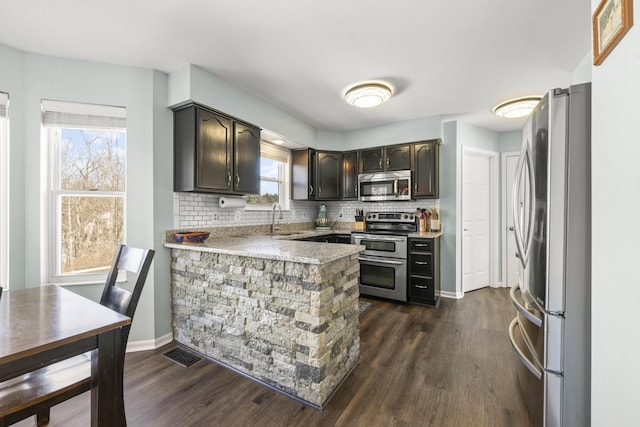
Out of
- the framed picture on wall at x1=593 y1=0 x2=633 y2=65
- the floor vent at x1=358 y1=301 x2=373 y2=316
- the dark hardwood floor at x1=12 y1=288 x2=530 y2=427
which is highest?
the framed picture on wall at x1=593 y1=0 x2=633 y2=65

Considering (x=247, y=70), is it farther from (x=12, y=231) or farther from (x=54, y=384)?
(x=54, y=384)

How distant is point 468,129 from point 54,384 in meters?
5.02

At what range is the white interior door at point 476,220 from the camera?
4184mm

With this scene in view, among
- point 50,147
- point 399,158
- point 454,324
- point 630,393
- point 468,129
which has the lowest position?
point 454,324

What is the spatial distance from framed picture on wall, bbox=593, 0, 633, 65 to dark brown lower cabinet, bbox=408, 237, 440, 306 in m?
2.69

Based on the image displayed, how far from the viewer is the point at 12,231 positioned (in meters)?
2.13

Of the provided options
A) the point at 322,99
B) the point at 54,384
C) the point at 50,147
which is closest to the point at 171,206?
the point at 50,147

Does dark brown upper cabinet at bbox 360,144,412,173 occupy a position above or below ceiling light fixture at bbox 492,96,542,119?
below

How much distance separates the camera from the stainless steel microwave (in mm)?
3953

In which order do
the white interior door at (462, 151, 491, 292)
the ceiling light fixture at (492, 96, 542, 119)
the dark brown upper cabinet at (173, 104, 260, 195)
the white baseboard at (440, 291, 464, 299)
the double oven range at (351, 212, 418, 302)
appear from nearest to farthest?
1. the dark brown upper cabinet at (173, 104, 260, 195)
2. the ceiling light fixture at (492, 96, 542, 119)
3. the double oven range at (351, 212, 418, 302)
4. the white baseboard at (440, 291, 464, 299)
5. the white interior door at (462, 151, 491, 292)

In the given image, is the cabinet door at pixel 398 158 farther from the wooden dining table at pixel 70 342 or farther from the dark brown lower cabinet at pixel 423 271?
the wooden dining table at pixel 70 342

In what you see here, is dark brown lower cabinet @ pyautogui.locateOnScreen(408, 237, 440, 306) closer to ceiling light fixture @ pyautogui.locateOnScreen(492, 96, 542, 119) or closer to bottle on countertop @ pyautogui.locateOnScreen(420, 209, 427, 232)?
bottle on countertop @ pyautogui.locateOnScreen(420, 209, 427, 232)

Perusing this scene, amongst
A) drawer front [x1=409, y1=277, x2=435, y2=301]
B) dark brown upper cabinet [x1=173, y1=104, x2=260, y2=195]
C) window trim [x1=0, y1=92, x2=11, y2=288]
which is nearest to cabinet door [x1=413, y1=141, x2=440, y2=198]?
drawer front [x1=409, y1=277, x2=435, y2=301]

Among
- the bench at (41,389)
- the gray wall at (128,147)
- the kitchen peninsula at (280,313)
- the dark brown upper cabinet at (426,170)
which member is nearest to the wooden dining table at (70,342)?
the bench at (41,389)
